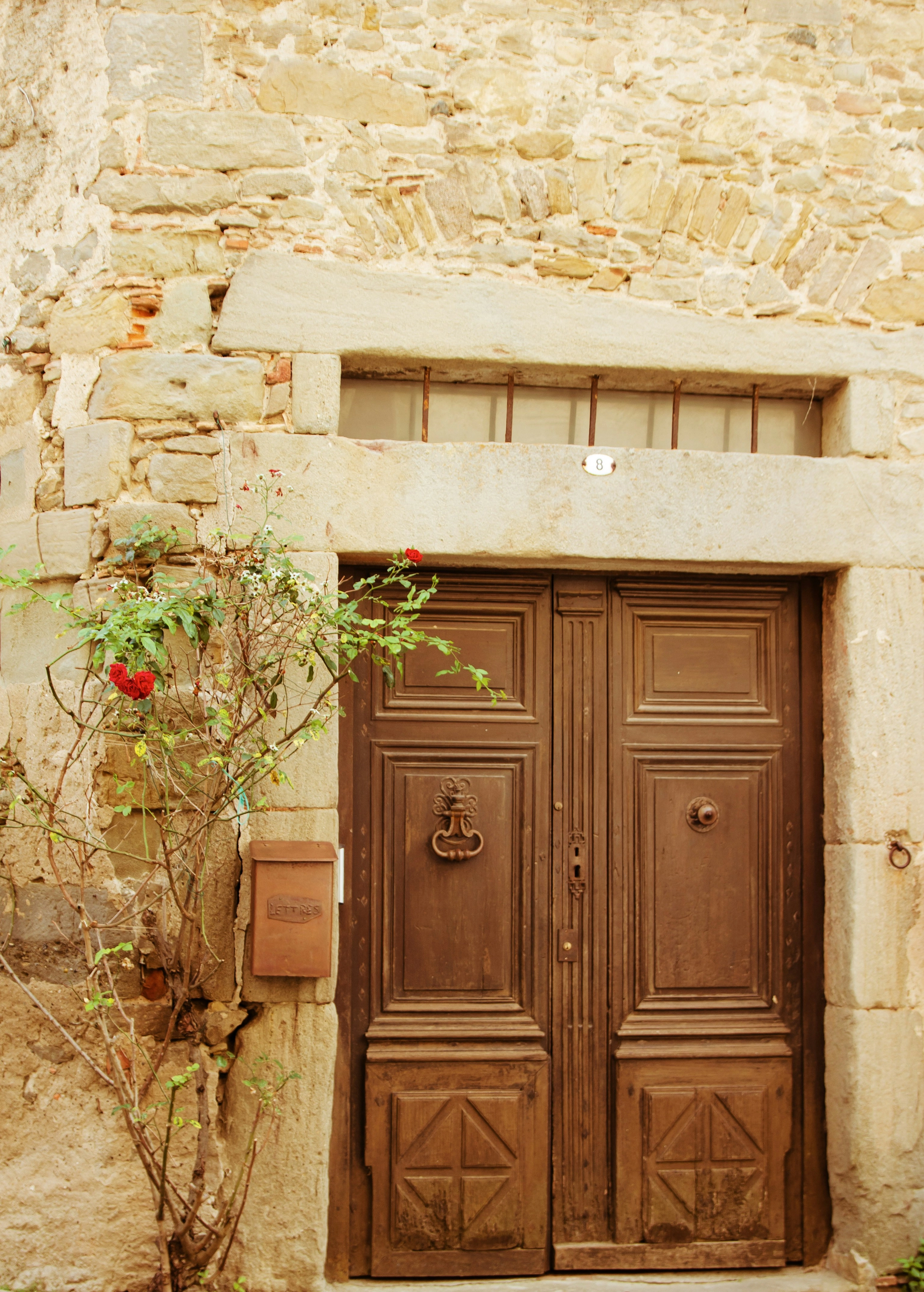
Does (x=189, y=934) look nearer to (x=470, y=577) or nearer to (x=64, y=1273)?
(x=64, y=1273)

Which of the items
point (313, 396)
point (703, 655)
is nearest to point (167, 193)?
point (313, 396)

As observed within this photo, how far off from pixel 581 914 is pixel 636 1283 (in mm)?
1087

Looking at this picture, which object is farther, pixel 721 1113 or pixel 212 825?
pixel 721 1113

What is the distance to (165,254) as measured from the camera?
9.29ft

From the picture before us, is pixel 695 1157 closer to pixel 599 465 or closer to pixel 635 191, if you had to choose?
pixel 599 465

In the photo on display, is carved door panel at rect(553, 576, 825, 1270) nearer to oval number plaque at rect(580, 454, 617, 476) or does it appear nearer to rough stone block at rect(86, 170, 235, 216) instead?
oval number plaque at rect(580, 454, 617, 476)

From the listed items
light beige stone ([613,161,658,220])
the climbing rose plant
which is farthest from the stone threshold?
light beige stone ([613,161,658,220])

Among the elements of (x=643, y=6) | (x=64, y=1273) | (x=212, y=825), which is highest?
(x=643, y=6)

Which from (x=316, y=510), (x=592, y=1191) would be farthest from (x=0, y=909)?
(x=592, y=1191)

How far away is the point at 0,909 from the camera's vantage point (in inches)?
111

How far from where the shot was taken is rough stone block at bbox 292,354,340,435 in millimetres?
2811

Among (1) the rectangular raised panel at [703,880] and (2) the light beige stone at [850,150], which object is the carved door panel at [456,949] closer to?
(1) the rectangular raised panel at [703,880]

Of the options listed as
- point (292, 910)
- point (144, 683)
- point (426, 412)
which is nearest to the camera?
point (144, 683)

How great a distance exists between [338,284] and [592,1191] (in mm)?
2897
